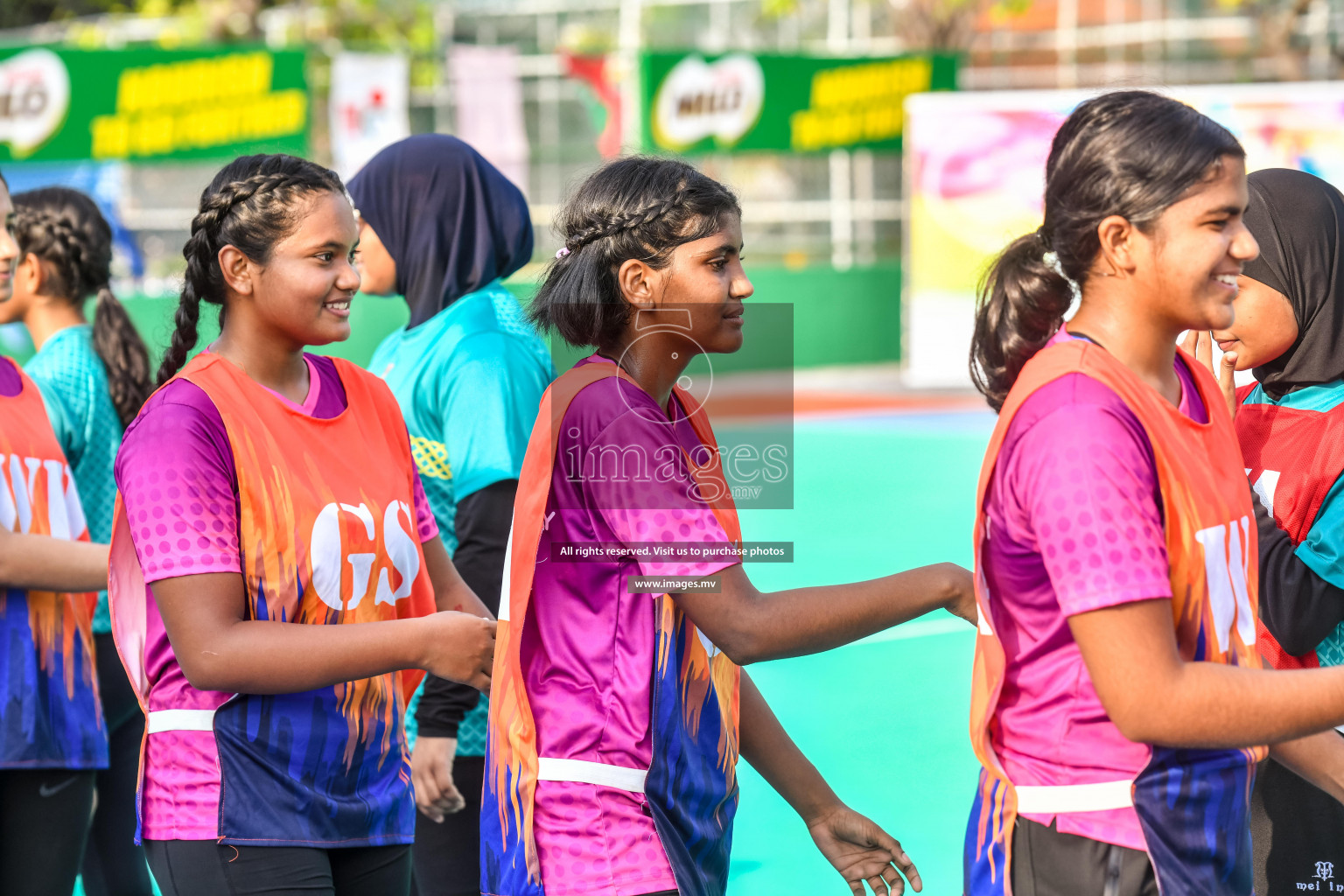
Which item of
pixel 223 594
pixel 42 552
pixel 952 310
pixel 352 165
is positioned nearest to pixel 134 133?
pixel 352 165

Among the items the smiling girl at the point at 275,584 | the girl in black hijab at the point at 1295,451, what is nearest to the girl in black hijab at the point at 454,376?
the smiling girl at the point at 275,584

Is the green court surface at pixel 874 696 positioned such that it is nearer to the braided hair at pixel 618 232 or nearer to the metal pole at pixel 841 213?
the braided hair at pixel 618 232

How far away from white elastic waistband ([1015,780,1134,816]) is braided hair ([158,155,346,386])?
5.39 feet

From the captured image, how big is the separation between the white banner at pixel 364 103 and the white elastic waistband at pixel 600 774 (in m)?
15.1

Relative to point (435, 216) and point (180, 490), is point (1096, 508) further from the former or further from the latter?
point (435, 216)

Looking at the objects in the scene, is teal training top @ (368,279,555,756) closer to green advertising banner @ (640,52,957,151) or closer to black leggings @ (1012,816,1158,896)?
black leggings @ (1012,816,1158,896)

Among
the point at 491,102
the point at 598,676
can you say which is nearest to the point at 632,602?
the point at 598,676

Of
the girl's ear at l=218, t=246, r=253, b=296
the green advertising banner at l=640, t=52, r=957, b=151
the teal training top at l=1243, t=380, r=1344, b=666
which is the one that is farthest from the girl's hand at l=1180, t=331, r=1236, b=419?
the green advertising banner at l=640, t=52, r=957, b=151

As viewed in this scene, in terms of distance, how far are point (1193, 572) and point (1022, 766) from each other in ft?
1.18

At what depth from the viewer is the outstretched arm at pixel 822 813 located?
8.61 feet

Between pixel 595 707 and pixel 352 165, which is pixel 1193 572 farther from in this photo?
pixel 352 165

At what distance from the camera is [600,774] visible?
2268 mm

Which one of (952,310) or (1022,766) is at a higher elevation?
(1022,766)

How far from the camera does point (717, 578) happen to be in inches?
87.3
